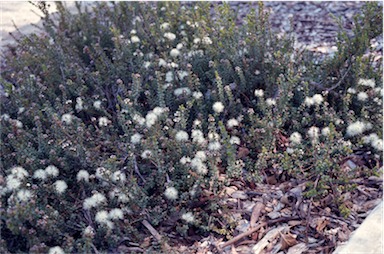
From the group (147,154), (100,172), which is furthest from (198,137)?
(100,172)

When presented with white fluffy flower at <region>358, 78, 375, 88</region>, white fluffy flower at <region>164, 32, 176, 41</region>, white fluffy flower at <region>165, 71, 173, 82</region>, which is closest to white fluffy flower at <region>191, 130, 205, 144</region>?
white fluffy flower at <region>165, 71, 173, 82</region>

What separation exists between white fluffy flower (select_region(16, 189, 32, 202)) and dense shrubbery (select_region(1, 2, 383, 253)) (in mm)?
14

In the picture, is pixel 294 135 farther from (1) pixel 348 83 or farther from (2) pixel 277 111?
(1) pixel 348 83

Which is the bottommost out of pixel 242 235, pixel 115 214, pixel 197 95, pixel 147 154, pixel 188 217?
pixel 242 235

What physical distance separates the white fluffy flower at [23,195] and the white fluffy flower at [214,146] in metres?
1.11

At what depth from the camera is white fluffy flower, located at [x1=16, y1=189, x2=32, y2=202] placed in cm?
270

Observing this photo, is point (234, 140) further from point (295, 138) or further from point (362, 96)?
point (362, 96)

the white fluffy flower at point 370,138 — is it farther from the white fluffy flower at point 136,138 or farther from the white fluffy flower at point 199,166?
the white fluffy flower at point 136,138

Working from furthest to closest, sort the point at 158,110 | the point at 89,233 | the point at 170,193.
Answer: the point at 158,110 → the point at 170,193 → the point at 89,233

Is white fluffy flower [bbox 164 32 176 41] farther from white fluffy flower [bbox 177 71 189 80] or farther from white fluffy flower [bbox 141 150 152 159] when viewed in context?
white fluffy flower [bbox 141 150 152 159]

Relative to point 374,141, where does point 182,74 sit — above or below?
above

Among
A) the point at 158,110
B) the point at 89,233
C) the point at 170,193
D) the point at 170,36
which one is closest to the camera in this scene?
the point at 89,233

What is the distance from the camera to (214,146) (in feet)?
9.91

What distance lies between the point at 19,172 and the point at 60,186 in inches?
10.1
